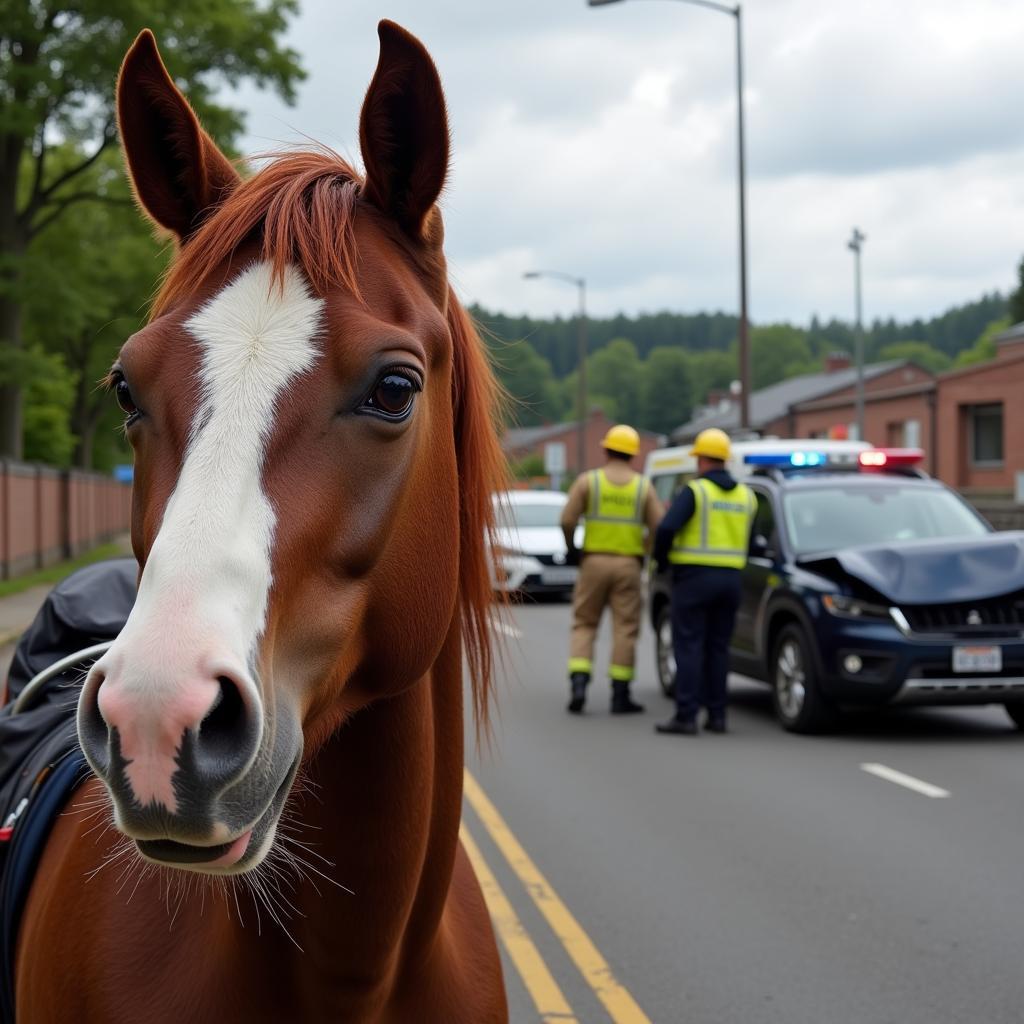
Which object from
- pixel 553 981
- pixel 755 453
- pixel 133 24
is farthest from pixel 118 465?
pixel 553 981

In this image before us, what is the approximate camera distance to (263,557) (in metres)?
1.76

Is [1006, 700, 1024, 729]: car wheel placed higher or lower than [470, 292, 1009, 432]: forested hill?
lower

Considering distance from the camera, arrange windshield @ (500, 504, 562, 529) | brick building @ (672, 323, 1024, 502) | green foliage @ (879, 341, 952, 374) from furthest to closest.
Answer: green foliage @ (879, 341, 952, 374)
brick building @ (672, 323, 1024, 502)
windshield @ (500, 504, 562, 529)

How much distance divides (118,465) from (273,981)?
94010 mm

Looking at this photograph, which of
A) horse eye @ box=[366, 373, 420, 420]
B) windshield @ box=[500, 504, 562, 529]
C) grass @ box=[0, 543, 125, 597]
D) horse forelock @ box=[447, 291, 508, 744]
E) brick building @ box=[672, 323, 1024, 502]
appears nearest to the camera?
horse eye @ box=[366, 373, 420, 420]

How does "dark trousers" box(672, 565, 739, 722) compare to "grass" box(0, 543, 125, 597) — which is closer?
"dark trousers" box(672, 565, 739, 722)

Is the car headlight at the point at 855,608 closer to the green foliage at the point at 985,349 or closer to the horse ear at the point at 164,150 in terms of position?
the horse ear at the point at 164,150

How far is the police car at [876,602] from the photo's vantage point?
920 cm

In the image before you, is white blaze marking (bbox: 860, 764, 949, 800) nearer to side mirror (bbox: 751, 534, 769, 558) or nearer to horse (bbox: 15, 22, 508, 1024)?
side mirror (bbox: 751, 534, 769, 558)

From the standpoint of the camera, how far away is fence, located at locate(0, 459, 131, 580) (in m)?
27.3

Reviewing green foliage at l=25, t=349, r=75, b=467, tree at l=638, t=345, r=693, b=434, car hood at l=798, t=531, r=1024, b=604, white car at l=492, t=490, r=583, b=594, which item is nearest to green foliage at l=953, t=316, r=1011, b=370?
tree at l=638, t=345, r=693, b=434

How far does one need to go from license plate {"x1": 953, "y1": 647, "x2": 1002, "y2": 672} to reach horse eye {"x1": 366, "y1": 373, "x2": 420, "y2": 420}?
7.86 meters

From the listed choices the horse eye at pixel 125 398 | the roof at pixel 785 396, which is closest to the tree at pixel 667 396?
the roof at pixel 785 396

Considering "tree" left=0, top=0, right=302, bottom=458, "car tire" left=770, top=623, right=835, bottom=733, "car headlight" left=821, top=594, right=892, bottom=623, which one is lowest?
"car tire" left=770, top=623, right=835, bottom=733
